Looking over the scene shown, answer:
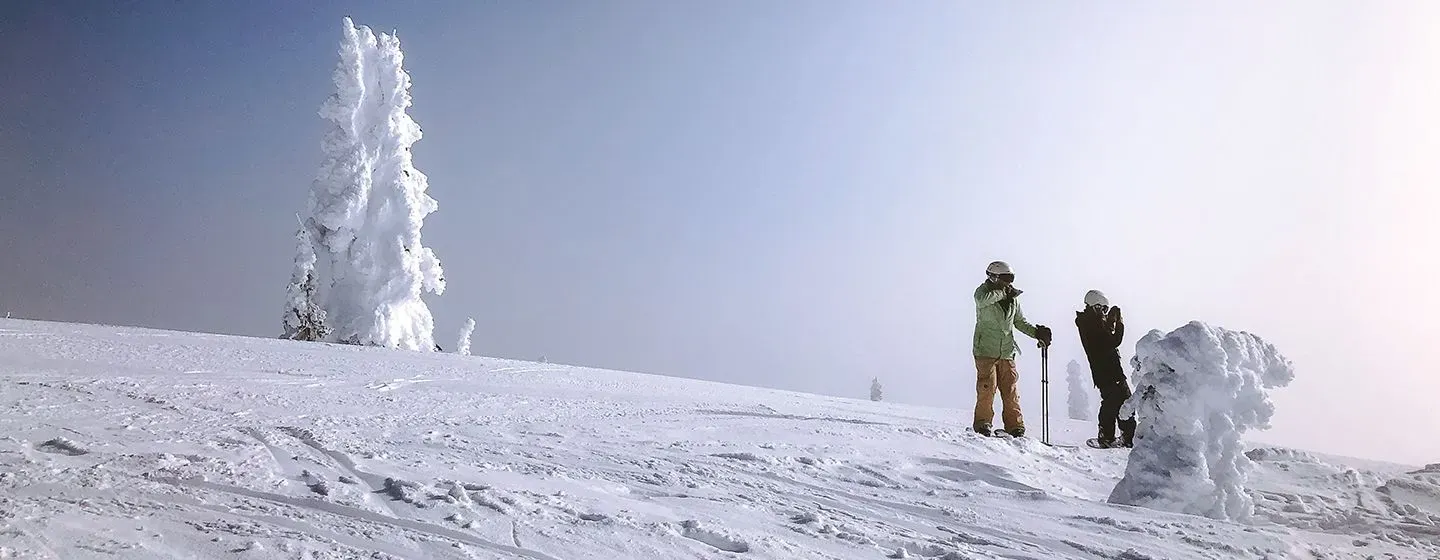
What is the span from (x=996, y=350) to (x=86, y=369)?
9739 mm

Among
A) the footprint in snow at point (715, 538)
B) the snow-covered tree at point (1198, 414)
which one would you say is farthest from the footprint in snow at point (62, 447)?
the snow-covered tree at point (1198, 414)

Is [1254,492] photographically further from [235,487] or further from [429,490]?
[235,487]

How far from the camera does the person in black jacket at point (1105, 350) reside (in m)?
8.90

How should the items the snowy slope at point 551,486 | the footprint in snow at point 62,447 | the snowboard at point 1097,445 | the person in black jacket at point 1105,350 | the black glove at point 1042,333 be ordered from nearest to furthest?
A: 1. the snowy slope at point 551,486
2. the footprint in snow at point 62,447
3. the snowboard at point 1097,445
4. the black glove at point 1042,333
5. the person in black jacket at point 1105,350

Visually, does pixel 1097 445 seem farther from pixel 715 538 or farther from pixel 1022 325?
pixel 715 538

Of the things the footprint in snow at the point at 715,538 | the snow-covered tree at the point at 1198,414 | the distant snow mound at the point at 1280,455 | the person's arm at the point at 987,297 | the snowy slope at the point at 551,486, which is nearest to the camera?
the snowy slope at the point at 551,486

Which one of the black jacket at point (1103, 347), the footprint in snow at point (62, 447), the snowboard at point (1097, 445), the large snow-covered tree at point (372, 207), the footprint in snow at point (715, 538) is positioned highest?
the large snow-covered tree at point (372, 207)

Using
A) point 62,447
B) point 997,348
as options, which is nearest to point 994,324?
point 997,348

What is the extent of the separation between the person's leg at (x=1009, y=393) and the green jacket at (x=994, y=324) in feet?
0.43

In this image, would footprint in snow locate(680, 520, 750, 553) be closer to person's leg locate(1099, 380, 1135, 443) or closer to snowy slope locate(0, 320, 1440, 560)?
snowy slope locate(0, 320, 1440, 560)

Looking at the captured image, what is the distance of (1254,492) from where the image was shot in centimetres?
543

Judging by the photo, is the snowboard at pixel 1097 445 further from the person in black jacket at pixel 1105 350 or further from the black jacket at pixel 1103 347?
the black jacket at pixel 1103 347

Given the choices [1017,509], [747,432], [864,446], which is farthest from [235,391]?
[1017,509]

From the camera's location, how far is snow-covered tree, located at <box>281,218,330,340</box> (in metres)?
Result: 25.4
